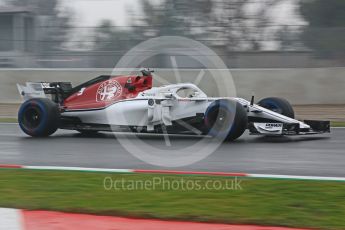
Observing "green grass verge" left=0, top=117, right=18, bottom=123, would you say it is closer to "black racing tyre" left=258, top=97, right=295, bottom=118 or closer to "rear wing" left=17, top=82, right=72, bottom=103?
"rear wing" left=17, top=82, right=72, bottom=103

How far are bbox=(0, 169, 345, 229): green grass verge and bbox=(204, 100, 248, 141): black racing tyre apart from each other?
360 cm

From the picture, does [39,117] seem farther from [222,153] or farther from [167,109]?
[222,153]

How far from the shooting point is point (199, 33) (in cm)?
2155

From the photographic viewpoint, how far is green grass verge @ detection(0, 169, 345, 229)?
19.9 ft

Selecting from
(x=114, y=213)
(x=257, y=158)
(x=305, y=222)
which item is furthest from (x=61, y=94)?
(x=305, y=222)

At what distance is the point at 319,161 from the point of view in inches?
A: 379

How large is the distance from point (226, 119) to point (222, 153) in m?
1.18

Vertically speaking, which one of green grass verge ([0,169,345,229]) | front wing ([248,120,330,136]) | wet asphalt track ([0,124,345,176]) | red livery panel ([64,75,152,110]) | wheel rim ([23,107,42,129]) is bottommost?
green grass verge ([0,169,345,229])

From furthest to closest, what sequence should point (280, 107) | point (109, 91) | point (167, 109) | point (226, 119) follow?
point (280, 107)
point (109, 91)
point (167, 109)
point (226, 119)

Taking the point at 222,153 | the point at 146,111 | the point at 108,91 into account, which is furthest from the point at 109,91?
the point at 222,153

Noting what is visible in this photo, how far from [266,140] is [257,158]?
2.48 m

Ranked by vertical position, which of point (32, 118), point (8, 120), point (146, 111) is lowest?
point (8, 120)

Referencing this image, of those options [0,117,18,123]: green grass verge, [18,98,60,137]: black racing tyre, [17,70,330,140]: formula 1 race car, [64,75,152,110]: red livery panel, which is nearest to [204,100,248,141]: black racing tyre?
[17,70,330,140]: formula 1 race car

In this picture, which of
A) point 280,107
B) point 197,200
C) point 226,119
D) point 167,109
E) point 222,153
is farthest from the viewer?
point 280,107
